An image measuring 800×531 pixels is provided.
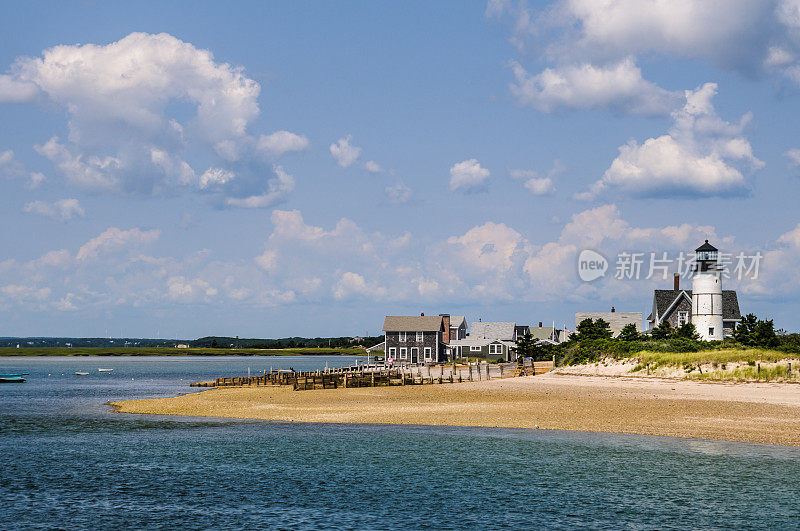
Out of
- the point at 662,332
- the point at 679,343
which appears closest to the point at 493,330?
the point at 662,332

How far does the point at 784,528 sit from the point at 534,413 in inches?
877

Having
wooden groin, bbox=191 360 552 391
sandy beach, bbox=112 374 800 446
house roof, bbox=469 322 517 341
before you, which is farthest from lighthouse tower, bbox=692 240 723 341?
house roof, bbox=469 322 517 341

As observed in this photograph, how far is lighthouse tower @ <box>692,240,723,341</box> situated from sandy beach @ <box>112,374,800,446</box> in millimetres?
19198

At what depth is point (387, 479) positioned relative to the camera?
82.4 ft

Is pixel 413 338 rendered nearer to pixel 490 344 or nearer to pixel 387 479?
pixel 490 344

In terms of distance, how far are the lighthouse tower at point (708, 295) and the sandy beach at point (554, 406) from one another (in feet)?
63.0

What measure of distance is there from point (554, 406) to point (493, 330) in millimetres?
78153

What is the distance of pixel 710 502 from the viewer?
21.3 metres

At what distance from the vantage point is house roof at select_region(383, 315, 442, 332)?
107 m

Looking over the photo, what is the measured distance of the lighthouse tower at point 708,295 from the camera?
2980 inches

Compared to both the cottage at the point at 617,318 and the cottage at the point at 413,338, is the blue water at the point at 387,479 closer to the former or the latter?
the cottage at the point at 413,338

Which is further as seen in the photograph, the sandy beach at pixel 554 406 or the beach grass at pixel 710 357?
the beach grass at pixel 710 357

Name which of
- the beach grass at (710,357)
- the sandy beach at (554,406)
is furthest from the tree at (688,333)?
the sandy beach at (554,406)

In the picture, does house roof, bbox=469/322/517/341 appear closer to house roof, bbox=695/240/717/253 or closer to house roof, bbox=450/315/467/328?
house roof, bbox=450/315/467/328
